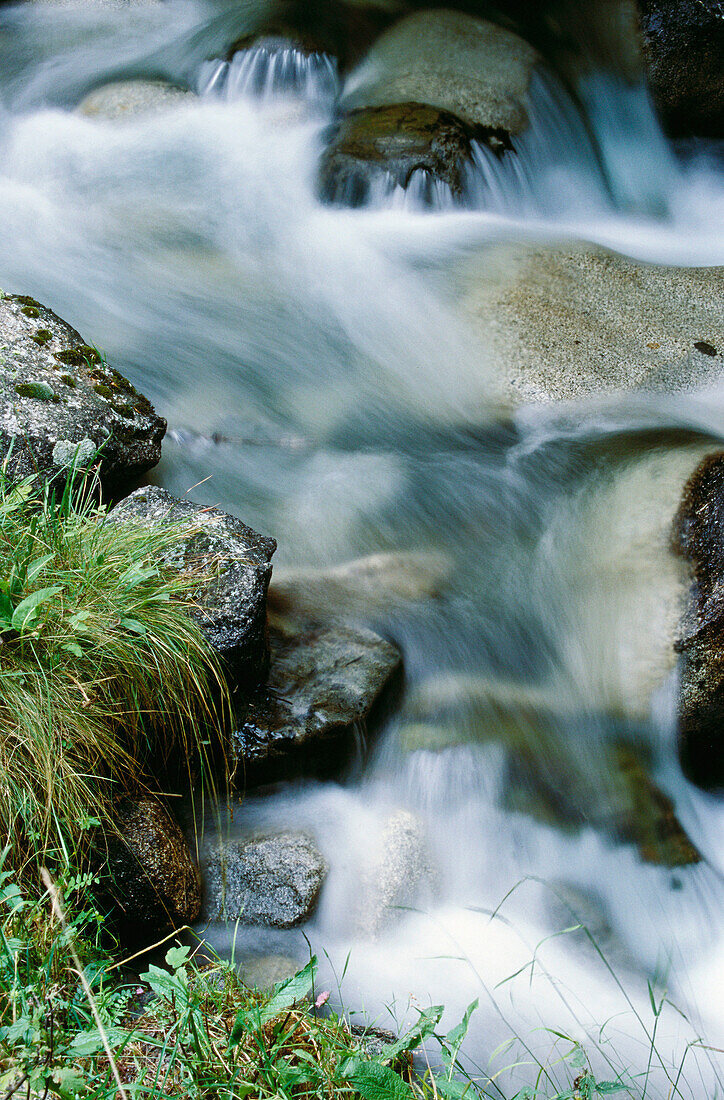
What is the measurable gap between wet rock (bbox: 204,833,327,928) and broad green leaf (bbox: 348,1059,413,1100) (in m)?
1.11

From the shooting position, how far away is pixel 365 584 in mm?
3947

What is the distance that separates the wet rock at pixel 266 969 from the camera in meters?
2.66

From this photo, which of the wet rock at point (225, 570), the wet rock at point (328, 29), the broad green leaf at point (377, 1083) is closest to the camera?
the broad green leaf at point (377, 1083)

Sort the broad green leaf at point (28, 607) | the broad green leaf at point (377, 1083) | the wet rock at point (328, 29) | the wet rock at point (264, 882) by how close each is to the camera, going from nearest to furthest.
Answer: the broad green leaf at point (377, 1083)
the broad green leaf at point (28, 607)
the wet rock at point (264, 882)
the wet rock at point (328, 29)

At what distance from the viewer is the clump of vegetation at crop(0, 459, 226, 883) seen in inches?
93.7

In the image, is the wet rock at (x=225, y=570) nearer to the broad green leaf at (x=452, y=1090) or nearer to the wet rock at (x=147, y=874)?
the wet rock at (x=147, y=874)

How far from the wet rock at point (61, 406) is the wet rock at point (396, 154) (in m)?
3.08

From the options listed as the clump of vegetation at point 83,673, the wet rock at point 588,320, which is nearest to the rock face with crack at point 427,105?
the wet rock at point 588,320

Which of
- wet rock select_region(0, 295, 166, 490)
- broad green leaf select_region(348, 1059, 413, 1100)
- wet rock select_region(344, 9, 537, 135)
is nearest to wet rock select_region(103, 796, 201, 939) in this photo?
broad green leaf select_region(348, 1059, 413, 1100)

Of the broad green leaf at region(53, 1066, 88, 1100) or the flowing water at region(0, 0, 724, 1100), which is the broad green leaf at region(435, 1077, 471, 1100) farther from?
the broad green leaf at region(53, 1066, 88, 1100)

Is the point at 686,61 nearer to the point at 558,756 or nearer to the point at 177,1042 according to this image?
the point at 558,756

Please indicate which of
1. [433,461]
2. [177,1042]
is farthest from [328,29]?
[177,1042]

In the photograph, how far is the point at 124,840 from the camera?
257cm

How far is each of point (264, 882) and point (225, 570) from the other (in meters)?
1.12
